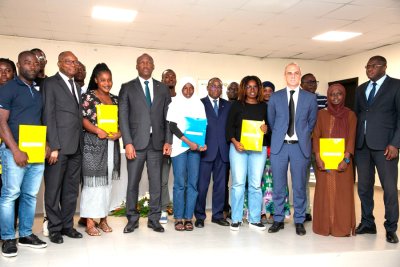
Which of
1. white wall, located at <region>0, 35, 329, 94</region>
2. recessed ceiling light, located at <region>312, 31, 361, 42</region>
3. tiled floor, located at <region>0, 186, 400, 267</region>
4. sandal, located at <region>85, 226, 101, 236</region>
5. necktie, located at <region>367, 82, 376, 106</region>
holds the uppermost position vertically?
recessed ceiling light, located at <region>312, 31, 361, 42</region>

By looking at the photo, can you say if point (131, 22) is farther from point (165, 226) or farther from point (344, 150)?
point (344, 150)

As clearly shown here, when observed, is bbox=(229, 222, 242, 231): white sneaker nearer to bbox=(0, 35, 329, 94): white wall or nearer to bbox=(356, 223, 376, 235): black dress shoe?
bbox=(356, 223, 376, 235): black dress shoe

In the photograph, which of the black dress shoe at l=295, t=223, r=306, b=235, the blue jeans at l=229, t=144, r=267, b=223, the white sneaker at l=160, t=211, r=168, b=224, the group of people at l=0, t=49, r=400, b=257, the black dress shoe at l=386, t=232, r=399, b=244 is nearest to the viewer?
the group of people at l=0, t=49, r=400, b=257

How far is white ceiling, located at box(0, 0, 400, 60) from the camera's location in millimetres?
5688

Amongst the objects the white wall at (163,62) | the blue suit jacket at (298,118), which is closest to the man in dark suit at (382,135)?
the blue suit jacket at (298,118)

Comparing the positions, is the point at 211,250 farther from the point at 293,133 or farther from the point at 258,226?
the point at 293,133

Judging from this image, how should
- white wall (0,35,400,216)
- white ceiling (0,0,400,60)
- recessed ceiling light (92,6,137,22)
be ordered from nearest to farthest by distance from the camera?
white ceiling (0,0,400,60)
recessed ceiling light (92,6,137,22)
white wall (0,35,400,216)

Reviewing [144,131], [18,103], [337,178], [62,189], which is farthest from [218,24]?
[18,103]

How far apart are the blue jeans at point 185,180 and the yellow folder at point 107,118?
0.71 meters

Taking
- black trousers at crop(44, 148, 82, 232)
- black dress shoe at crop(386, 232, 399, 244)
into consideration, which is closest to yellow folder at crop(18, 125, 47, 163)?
black trousers at crop(44, 148, 82, 232)

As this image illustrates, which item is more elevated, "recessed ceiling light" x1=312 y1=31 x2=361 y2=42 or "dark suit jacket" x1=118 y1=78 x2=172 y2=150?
"recessed ceiling light" x1=312 y1=31 x2=361 y2=42

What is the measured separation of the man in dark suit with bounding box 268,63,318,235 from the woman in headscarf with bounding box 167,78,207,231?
2.46 ft

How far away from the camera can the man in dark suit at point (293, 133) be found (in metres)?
3.80

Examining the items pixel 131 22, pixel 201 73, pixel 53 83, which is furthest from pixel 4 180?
pixel 201 73
